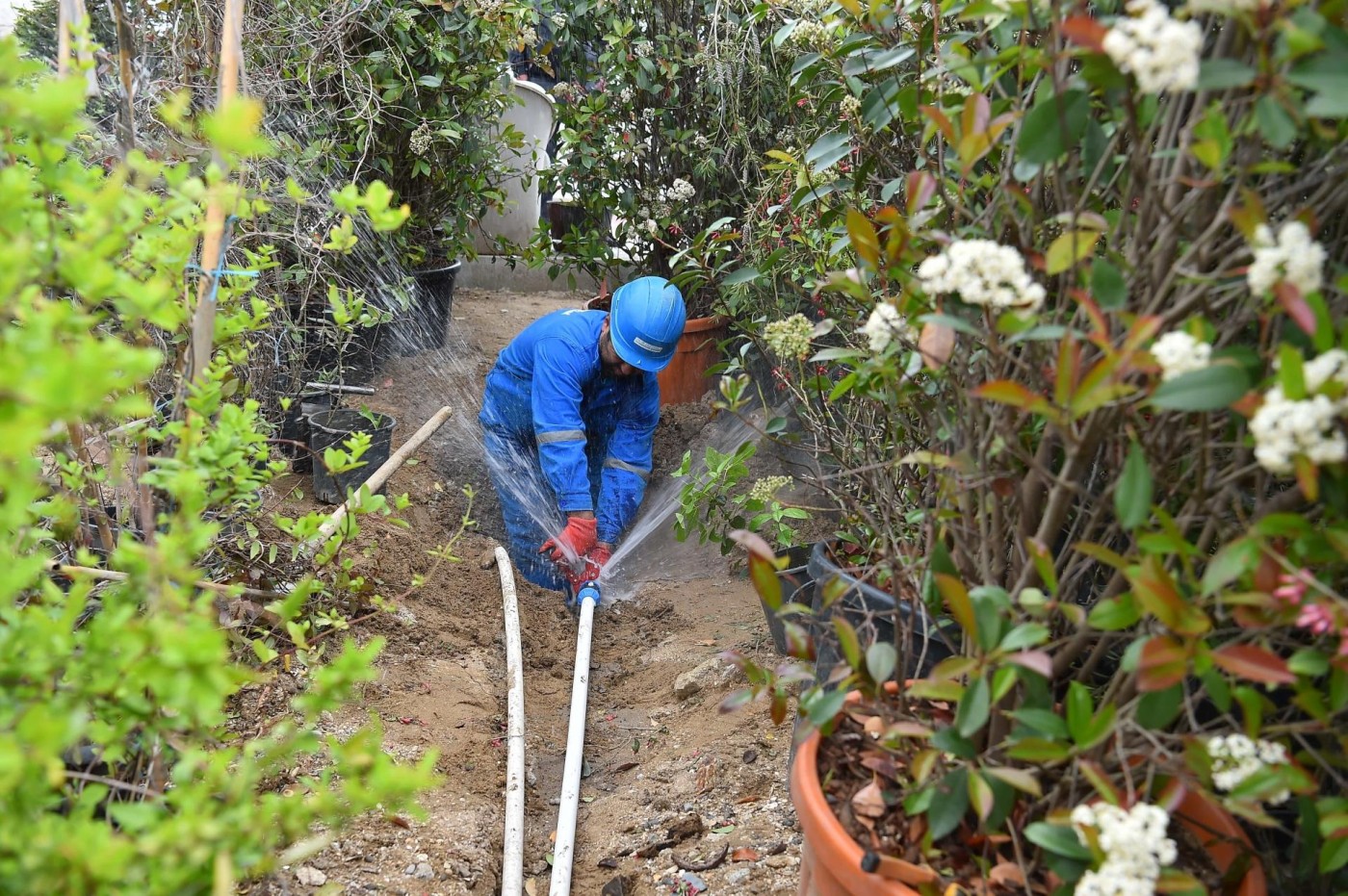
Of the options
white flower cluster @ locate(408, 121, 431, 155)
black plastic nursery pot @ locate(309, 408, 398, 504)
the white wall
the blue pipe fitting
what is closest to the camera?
the blue pipe fitting

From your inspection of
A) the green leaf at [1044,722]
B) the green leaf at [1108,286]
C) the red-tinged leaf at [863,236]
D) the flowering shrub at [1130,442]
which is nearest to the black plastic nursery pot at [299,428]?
the flowering shrub at [1130,442]

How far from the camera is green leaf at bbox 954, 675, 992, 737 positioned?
1.28 meters

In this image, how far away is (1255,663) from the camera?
1091 mm

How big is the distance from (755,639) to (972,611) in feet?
7.11

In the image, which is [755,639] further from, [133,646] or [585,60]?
[585,60]

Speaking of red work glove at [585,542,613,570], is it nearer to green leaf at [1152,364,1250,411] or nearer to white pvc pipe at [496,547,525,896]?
white pvc pipe at [496,547,525,896]

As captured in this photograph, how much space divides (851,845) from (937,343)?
75cm

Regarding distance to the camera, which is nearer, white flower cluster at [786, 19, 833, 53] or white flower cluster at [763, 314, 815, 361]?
white flower cluster at [763, 314, 815, 361]

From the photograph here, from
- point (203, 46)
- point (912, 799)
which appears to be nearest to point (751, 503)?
point (912, 799)

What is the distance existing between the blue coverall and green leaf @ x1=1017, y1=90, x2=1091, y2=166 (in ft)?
10.1

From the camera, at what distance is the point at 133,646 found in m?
1.00

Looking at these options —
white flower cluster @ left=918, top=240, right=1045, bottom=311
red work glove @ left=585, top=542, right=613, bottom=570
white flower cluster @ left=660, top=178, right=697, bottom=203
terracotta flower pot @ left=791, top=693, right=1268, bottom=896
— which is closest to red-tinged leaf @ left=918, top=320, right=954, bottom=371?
white flower cluster @ left=918, top=240, right=1045, bottom=311

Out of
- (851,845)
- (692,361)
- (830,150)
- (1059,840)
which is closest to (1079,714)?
(1059,840)

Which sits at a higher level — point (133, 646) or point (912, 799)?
point (133, 646)
